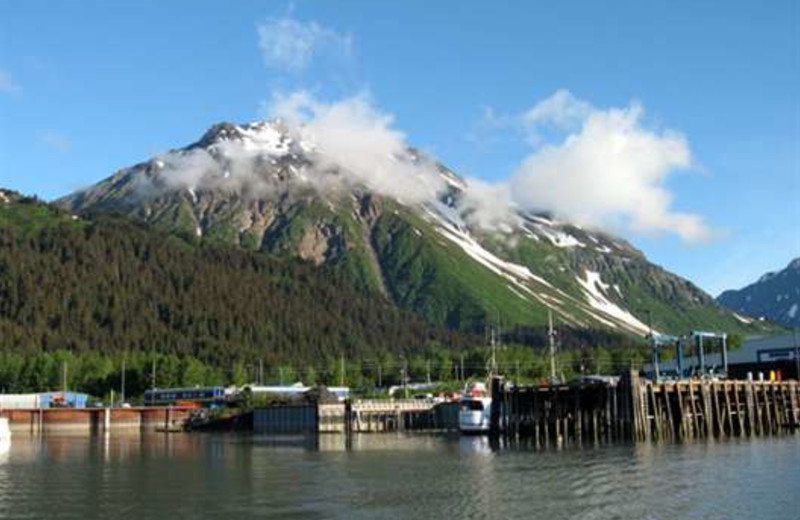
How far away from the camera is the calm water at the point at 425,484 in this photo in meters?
55.0

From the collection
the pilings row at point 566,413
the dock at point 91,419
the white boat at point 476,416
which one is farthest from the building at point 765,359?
the dock at point 91,419

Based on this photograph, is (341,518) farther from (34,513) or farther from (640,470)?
(640,470)

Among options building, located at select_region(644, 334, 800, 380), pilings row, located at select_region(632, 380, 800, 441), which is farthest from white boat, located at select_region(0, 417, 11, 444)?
building, located at select_region(644, 334, 800, 380)

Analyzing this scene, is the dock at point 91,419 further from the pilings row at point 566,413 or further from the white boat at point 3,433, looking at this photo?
the pilings row at point 566,413

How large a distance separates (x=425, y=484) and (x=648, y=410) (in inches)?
1514

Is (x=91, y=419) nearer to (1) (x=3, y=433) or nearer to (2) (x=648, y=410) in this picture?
(1) (x=3, y=433)

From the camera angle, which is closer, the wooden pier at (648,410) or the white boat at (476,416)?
the wooden pier at (648,410)

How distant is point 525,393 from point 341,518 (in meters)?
60.3

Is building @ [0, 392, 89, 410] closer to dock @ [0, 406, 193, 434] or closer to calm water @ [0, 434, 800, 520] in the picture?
dock @ [0, 406, 193, 434]

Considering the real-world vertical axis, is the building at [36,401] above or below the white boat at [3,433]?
above

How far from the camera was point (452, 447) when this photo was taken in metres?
104

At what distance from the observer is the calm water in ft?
180

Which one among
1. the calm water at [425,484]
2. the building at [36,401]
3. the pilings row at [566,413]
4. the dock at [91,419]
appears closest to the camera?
the calm water at [425,484]

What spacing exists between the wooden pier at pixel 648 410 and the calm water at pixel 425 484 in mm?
7542
